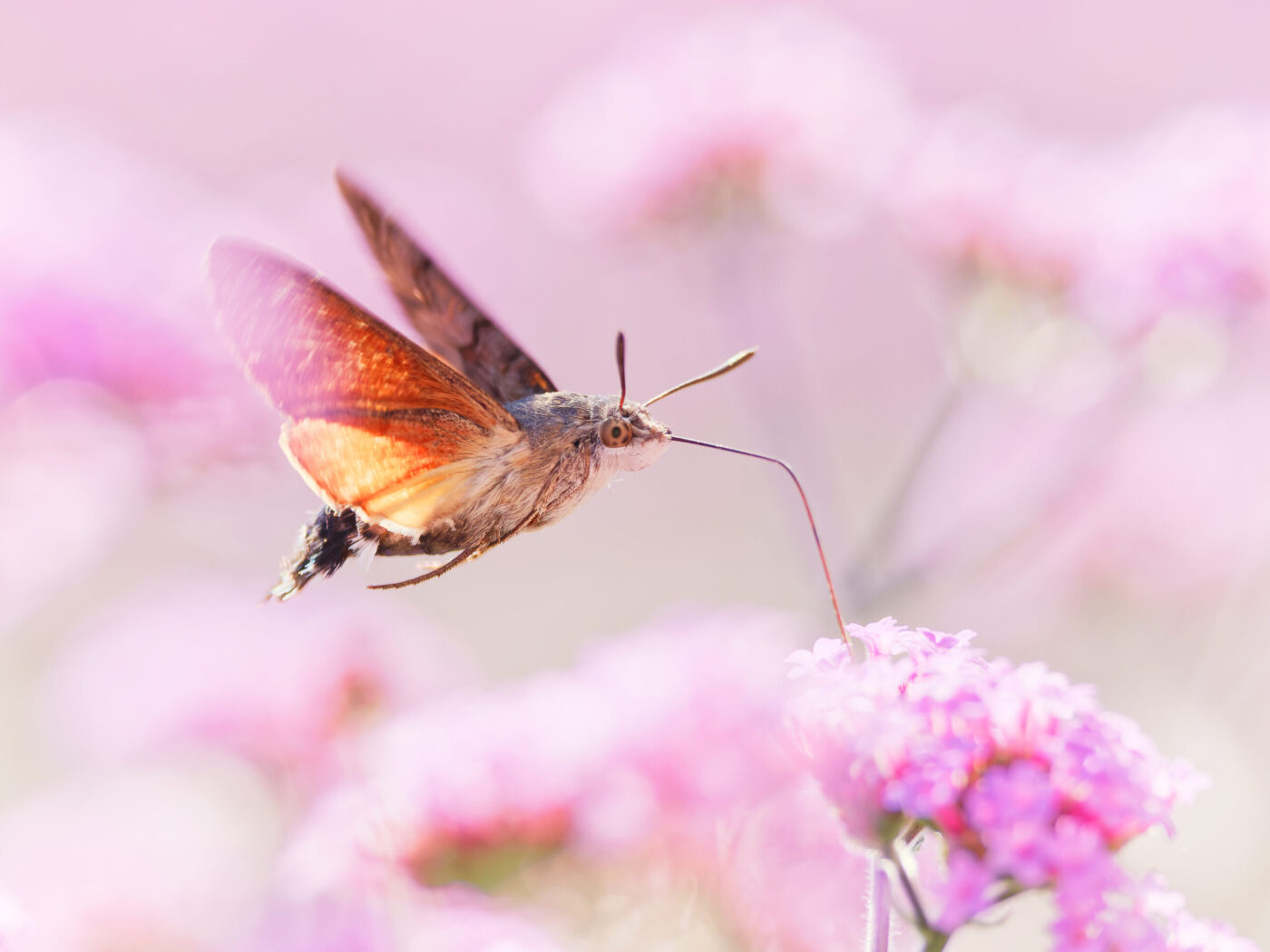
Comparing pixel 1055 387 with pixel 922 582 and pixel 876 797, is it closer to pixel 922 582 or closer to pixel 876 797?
pixel 922 582

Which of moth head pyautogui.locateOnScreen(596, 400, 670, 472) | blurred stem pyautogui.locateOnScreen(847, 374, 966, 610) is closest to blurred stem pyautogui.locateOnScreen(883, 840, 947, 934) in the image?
moth head pyautogui.locateOnScreen(596, 400, 670, 472)

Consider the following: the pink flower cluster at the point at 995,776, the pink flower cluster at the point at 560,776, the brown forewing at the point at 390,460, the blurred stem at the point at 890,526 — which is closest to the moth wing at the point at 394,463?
the brown forewing at the point at 390,460

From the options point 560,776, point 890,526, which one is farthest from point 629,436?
point 890,526

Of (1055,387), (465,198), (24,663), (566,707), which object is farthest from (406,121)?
(566,707)

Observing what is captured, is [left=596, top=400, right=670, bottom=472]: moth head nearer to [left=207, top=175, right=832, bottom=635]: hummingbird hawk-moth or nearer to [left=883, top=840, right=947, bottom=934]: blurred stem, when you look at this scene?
[left=207, top=175, right=832, bottom=635]: hummingbird hawk-moth

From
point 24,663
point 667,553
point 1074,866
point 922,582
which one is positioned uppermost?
point 1074,866

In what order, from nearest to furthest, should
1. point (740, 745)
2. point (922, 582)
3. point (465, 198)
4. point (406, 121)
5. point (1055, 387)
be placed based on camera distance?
point (740, 745)
point (922, 582)
point (1055, 387)
point (465, 198)
point (406, 121)

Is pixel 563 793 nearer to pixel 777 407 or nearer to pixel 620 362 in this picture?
pixel 620 362
